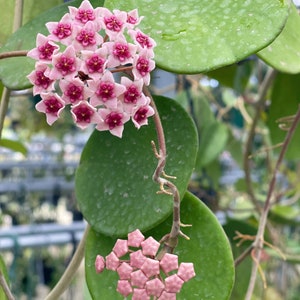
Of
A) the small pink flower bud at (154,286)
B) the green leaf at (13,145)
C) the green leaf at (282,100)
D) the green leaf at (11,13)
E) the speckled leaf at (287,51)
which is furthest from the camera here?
the green leaf at (13,145)

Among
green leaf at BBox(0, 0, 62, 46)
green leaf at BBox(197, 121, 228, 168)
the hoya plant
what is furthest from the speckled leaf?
green leaf at BBox(197, 121, 228, 168)

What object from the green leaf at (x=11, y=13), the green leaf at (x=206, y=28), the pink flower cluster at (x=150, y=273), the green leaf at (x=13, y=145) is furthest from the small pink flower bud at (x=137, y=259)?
the green leaf at (x=13, y=145)

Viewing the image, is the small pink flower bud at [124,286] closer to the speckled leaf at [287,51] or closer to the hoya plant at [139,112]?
the hoya plant at [139,112]

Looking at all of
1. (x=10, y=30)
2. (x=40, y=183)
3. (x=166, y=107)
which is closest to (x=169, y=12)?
(x=166, y=107)

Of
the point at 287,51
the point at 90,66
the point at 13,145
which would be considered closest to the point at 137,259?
the point at 90,66

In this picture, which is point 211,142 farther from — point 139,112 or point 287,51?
point 139,112

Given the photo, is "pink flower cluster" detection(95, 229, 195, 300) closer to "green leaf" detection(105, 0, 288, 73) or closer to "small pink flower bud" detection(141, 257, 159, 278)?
"small pink flower bud" detection(141, 257, 159, 278)
